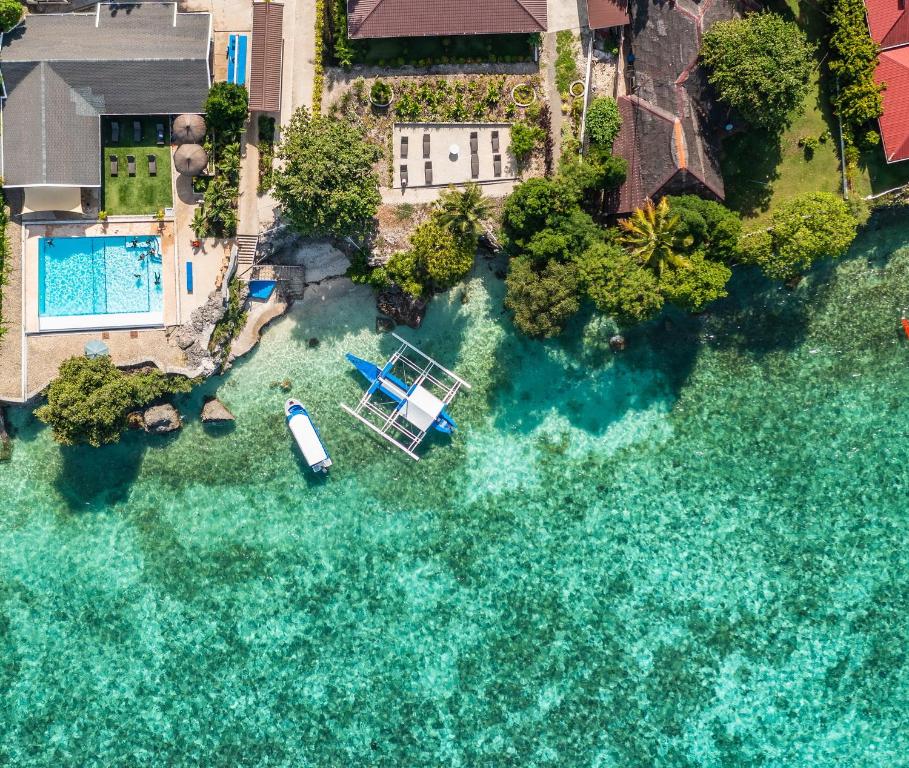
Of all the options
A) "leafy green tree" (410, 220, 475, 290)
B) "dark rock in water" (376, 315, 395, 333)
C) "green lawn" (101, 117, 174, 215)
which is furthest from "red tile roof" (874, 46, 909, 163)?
"green lawn" (101, 117, 174, 215)

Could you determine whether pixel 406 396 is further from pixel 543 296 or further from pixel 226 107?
pixel 226 107

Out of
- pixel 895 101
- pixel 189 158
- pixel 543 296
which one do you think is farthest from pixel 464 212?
pixel 895 101

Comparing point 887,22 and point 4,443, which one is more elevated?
point 887,22

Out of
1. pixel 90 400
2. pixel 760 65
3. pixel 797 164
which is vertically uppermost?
pixel 760 65

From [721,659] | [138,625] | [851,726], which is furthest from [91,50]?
[851,726]

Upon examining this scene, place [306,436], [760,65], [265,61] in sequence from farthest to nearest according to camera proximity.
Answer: [306,436] → [265,61] → [760,65]

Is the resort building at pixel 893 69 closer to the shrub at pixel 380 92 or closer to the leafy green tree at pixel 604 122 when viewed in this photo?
the leafy green tree at pixel 604 122
